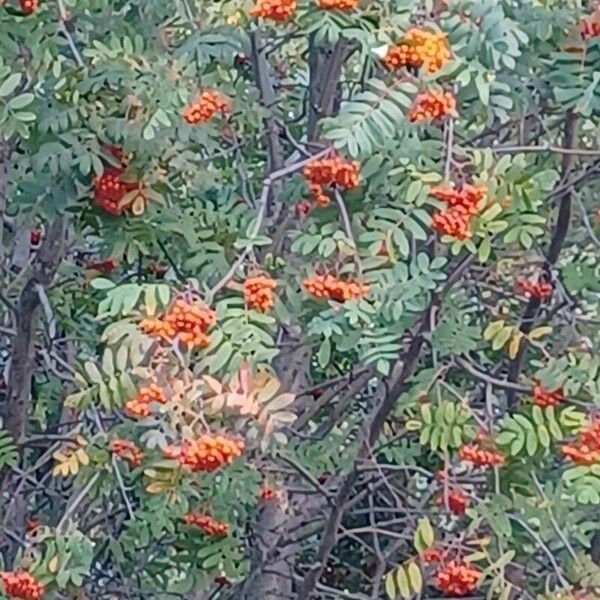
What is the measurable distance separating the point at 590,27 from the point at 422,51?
1.33 ft

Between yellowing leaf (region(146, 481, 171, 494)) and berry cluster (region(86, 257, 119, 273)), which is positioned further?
berry cluster (region(86, 257, 119, 273))

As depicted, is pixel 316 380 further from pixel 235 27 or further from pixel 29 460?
pixel 235 27

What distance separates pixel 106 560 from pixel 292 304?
97cm

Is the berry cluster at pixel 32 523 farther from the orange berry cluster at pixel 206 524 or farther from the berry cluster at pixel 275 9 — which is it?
the berry cluster at pixel 275 9

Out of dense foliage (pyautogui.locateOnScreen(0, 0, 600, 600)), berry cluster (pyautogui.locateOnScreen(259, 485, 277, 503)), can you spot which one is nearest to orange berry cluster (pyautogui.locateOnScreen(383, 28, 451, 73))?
dense foliage (pyautogui.locateOnScreen(0, 0, 600, 600))

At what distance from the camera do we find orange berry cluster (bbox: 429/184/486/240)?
67.2 inches

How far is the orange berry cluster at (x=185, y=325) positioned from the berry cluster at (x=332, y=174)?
0.32m

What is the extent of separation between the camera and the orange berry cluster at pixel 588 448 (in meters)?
1.83

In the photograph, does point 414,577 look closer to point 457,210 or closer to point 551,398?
point 551,398

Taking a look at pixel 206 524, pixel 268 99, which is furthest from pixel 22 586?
pixel 268 99

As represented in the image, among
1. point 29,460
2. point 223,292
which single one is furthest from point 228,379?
point 29,460

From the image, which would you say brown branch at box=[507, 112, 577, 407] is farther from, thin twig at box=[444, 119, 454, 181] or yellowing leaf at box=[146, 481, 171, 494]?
yellowing leaf at box=[146, 481, 171, 494]

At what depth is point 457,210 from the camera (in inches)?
67.5

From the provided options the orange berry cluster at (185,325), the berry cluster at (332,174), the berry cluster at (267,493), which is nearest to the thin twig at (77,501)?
the berry cluster at (267,493)
